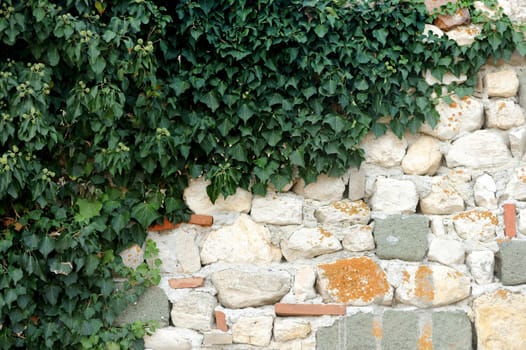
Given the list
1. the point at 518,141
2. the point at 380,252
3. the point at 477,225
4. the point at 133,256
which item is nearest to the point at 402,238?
the point at 380,252

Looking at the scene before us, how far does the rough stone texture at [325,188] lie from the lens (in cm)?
315

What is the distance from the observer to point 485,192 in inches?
123

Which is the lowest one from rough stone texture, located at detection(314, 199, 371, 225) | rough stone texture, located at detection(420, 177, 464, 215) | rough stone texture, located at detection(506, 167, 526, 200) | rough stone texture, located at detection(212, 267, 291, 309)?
rough stone texture, located at detection(212, 267, 291, 309)

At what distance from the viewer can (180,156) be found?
123 inches

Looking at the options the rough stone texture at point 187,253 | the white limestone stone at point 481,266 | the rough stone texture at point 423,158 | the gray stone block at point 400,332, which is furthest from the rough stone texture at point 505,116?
the rough stone texture at point 187,253

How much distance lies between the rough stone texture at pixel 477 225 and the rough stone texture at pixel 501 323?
0.28 m

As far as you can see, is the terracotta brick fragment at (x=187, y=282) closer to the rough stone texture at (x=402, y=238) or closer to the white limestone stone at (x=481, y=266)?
the rough stone texture at (x=402, y=238)

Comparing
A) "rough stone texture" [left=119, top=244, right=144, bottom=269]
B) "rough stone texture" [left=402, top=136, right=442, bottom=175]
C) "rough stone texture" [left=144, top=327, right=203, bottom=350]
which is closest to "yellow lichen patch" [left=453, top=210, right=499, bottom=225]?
"rough stone texture" [left=402, top=136, right=442, bottom=175]

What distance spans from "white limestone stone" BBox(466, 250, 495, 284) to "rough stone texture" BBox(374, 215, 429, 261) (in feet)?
0.71

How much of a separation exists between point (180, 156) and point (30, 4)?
2.95 feet

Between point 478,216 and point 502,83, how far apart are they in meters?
0.63

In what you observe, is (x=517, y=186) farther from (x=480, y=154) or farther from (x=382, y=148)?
(x=382, y=148)

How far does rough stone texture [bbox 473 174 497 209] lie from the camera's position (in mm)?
3115

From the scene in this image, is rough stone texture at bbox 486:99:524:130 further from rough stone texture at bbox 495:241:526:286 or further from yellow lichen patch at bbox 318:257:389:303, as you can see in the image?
yellow lichen patch at bbox 318:257:389:303
